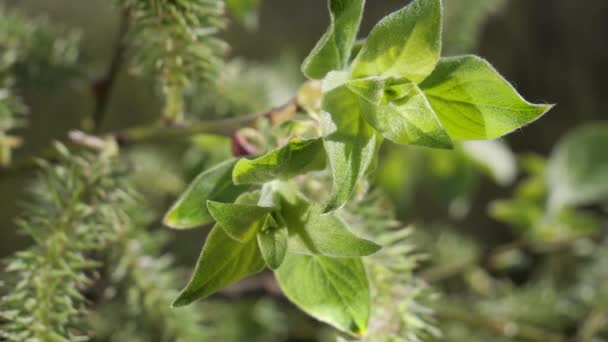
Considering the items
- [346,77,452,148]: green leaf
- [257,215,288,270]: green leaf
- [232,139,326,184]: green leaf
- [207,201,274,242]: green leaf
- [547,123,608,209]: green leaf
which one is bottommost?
[547,123,608,209]: green leaf

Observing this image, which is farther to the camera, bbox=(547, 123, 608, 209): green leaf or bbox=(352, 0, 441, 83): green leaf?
bbox=(547, 123, 608, 209): green leaf

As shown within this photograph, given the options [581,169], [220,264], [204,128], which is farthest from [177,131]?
[581,169]

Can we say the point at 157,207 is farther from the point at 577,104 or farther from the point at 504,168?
the point at 577,104

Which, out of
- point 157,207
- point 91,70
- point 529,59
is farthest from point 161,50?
point 529,59

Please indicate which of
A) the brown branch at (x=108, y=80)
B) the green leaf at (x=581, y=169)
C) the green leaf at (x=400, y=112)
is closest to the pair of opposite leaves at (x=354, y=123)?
the green leaf at (x=400, y=112)

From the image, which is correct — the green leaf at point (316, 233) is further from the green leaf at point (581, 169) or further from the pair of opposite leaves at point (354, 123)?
the green leaf at point (581, 169)

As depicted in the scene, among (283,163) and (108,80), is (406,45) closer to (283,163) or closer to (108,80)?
(283,163)

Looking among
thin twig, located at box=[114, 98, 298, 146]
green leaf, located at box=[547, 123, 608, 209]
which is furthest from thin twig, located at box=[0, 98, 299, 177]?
green leaf, located at box=[547, 123, 608, 209]

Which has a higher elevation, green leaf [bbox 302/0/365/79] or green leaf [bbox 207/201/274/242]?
green leaf [bbox 302/0/365/79]

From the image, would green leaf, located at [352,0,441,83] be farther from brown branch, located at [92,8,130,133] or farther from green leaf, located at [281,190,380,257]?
brown branch, located at [92,8,130,133]

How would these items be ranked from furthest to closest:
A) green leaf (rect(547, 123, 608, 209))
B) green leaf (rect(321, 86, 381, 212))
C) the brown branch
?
green leaf (rect(547, 123, 608, 209)), the brown branch, green leaf (rect(321, 86, 381, 212))
